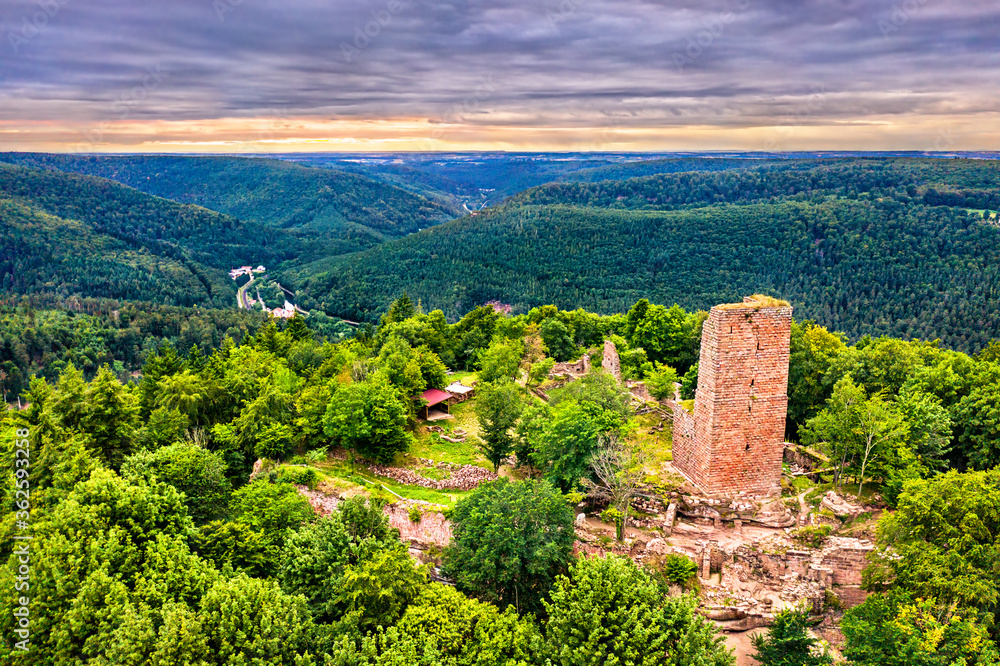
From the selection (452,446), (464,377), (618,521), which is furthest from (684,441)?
(464,377)

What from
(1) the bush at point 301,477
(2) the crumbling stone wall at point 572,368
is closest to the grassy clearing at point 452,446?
(1) the bush at point 301,477

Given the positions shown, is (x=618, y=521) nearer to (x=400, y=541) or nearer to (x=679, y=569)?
(x=679, y=569)

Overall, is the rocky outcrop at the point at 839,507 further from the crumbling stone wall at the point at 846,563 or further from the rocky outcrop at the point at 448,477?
the rocky outcrop at the point at 448,477

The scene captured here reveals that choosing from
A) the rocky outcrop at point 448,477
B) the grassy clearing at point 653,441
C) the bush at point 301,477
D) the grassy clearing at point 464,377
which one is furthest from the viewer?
the grassy clearing at point 464,377

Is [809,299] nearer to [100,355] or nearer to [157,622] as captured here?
[157,622]

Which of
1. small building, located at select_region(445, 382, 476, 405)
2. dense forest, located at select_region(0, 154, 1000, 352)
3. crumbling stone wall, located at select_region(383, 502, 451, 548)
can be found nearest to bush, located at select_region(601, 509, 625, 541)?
crumbling stone wall, located at select_region(383, 502, 451, 548)
